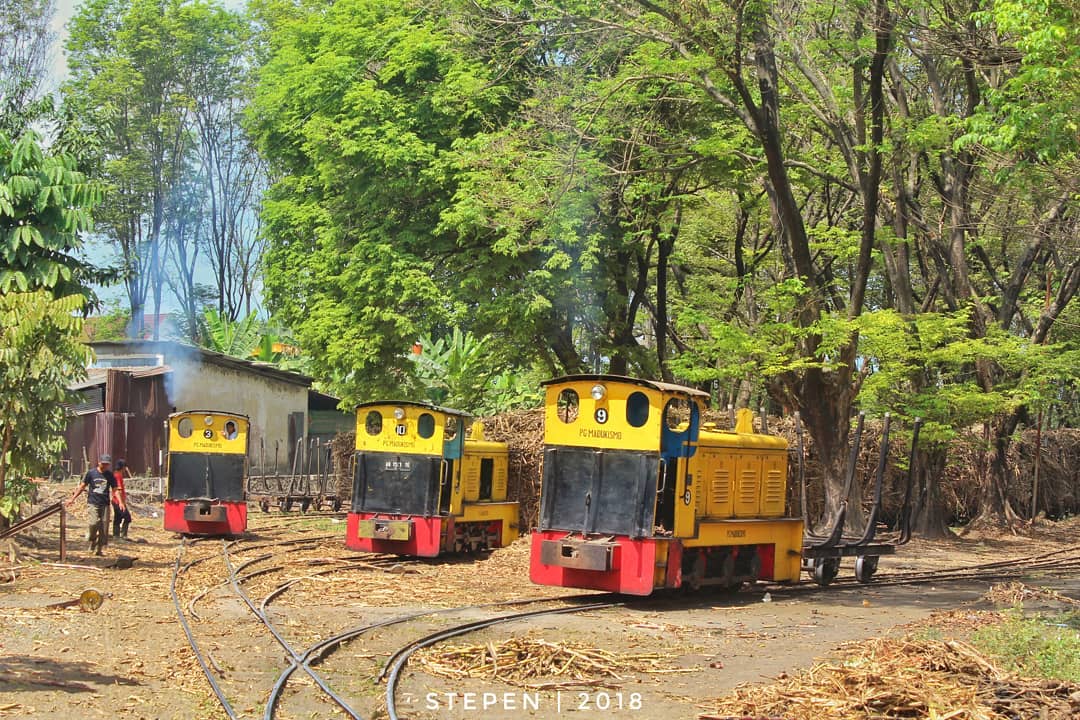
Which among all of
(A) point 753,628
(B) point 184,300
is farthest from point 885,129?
(B) point 184,300

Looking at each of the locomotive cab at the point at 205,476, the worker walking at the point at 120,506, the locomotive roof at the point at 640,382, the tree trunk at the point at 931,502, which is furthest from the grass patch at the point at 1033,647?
the tree trunk at the point at 931,502

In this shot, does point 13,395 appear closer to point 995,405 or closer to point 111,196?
point 995,405

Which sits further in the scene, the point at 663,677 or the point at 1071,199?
the point at 1071,199

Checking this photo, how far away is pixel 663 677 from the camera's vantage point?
10.6 meters

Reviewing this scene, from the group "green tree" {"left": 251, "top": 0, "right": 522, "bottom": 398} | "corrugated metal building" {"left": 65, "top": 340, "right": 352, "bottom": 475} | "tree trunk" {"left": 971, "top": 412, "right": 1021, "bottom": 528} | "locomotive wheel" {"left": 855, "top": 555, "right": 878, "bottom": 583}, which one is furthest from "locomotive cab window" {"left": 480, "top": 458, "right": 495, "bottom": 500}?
"tree trunk" {"left": 971, "top": 412, "right": 1021, "bottom": 528}

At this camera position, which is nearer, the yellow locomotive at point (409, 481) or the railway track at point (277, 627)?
the railway track at point (277, 627)

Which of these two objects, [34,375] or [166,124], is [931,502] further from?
[166,124]

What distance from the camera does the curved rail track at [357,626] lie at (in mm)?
10084

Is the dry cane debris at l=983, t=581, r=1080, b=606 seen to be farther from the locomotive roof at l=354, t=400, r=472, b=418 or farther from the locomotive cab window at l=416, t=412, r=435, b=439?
the locomotive cab window at l=416, t=412, r=435, b=439

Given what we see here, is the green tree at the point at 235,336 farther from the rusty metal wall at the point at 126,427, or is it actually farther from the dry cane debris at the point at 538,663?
the dry cane debris at the point at 538,663

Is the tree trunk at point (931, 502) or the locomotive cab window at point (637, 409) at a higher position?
the locomotive cab window at point (637, 409)

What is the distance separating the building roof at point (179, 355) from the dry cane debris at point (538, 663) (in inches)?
1061

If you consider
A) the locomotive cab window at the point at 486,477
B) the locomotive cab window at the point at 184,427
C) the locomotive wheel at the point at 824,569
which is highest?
the locomotive cab window at the point at 184,427

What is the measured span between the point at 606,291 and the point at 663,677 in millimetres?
17377
